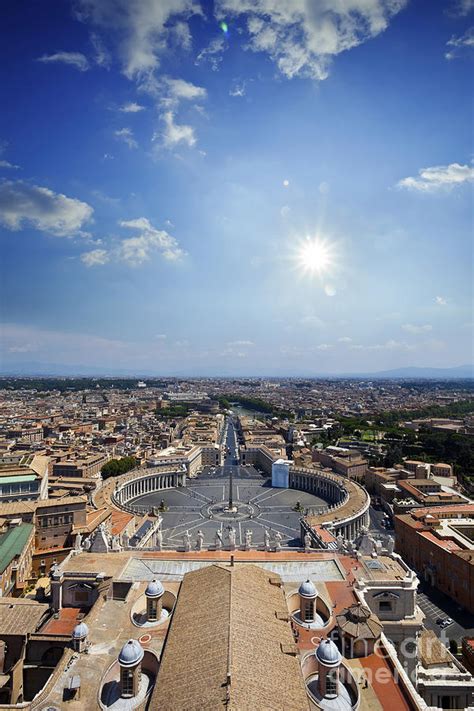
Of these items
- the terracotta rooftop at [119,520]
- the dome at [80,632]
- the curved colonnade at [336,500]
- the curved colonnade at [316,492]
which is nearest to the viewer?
the dome at [80,632]

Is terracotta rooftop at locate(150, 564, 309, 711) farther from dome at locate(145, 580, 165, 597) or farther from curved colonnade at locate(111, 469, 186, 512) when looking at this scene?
curved colonnade at locate(111, 469, 186, 512)

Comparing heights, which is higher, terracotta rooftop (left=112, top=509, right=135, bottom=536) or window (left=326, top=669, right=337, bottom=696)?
window (left=326, top=669, right=337, bottom=696)

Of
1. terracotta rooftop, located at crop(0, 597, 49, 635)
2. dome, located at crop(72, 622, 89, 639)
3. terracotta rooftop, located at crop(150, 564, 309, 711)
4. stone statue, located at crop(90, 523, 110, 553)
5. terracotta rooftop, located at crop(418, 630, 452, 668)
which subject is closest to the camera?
terracotta rooftop, located at crop(150, 564, 309, 711)

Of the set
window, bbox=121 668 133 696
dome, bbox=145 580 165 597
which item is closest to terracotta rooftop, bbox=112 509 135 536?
dome, bbox=145 580 165 597

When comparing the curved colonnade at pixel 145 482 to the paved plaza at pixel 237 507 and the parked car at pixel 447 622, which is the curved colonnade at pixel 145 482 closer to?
the paved plaza at pixel 237 507

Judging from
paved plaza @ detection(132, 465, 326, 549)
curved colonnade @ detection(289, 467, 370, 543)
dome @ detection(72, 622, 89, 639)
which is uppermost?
dome @ detection(72, 622, 89, 639)

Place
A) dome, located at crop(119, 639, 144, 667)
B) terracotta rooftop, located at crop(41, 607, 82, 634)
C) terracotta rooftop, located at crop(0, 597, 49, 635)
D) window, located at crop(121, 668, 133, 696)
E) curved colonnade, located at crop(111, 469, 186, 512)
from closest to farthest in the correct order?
dome, located at crop(119, 639, 144, 667) < window, located at crop(121, 668, 133, 696) < terracotta rooftop, located at crop(0, 597, 49, 635) < terracotta rooftop, located at crop(41, 607, 82, 634) < curved colonnade, located at crop(111, 469, 186, 512)

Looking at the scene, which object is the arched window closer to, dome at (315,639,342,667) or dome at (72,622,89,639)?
dome at (315,639,342,667)

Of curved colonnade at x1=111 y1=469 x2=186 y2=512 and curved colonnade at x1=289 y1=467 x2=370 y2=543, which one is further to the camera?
curved colonnade at x1=111 y1=469 x2=186 y2=512

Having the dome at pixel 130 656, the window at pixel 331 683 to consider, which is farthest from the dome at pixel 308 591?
the dome at pixel 130 656
